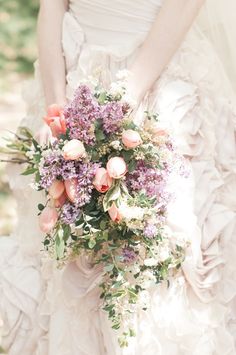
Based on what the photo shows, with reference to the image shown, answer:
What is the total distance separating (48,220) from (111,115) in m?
0.30

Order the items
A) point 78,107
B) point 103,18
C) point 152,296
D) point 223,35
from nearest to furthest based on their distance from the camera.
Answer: point 78,107
point 152,296
point 103,18
point 223,35

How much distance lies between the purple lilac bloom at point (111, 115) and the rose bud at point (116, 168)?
0.08 metres

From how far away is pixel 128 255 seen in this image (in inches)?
86.2

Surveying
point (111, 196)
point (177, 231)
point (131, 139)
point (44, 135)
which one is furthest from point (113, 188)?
point (44, 135)

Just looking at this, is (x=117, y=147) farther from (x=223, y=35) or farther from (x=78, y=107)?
(x=223, y=35)

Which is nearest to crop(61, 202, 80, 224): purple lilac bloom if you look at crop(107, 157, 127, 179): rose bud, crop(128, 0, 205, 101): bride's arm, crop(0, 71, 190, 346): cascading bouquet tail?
crop(0, 71, 190, 346): cascading bouquet tail

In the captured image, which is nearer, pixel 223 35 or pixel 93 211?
pixel 93 211

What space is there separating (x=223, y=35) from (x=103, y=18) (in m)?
0.40

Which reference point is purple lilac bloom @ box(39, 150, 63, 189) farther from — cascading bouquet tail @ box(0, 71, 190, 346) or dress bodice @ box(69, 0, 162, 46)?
dress bodice @ box(69, 0, 162, 46)

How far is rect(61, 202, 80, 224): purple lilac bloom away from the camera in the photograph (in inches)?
82.3

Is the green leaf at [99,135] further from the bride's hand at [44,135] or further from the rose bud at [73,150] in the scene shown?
the bride's hand at [44,135]

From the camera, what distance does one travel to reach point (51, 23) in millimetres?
2529

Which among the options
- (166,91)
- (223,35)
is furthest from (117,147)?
(223,35)

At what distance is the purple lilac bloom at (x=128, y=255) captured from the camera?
2.19m
